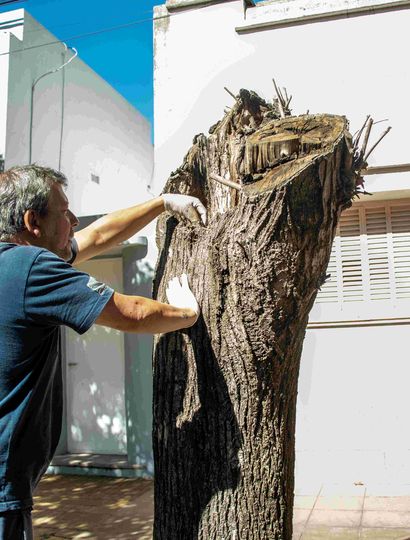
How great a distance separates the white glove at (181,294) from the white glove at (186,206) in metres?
0.30

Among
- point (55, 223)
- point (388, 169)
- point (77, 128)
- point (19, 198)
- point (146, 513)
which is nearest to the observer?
point (19, 198)

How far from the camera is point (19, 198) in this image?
7.39 feet

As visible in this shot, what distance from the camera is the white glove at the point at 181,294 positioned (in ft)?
8.02

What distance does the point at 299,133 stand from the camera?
2559 millimetres

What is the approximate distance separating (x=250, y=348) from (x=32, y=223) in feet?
3.13

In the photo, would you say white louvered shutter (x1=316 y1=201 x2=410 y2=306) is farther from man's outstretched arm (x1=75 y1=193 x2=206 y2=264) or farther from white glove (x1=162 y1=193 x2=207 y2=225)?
white glove (x1=162 y1=193 x2=207 y2=225)

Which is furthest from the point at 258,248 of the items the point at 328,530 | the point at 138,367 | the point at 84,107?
the point at 84,107

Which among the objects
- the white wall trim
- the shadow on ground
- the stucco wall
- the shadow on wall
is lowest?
the shadow on ground

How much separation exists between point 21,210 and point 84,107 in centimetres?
835

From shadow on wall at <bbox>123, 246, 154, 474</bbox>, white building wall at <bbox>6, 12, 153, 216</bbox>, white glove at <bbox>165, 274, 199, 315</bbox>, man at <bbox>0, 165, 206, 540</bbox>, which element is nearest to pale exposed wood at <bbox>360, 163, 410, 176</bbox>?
shadow on wall at <bbox>123, 246, 154, 474</bbox>

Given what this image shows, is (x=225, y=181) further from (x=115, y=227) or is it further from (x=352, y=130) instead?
(x=352, y=130)

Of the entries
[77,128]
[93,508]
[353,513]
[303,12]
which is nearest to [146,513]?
[93,508]

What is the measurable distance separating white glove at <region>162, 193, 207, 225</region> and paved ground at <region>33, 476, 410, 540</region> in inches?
137

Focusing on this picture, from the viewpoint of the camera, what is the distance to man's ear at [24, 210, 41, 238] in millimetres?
2262
